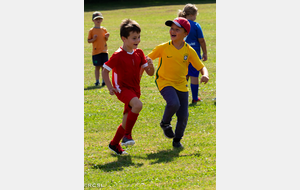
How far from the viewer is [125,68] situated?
5.62 meters

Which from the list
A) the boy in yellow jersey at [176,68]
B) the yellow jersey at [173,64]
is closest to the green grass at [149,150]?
the boy in yellow jersey at [176,68]

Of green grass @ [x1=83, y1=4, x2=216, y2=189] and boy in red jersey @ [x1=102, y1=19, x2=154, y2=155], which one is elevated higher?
boy in red jersey @ [x1=102, y1=19, x2=154, y2=155]

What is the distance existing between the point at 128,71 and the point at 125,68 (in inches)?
2.6

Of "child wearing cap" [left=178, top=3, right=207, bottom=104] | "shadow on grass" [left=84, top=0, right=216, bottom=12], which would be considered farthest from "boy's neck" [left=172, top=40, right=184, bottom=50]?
"shadow on grass" [left=84, top=0, right=216, bottom=12]

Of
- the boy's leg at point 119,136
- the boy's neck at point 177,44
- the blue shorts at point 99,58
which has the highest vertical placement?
the boy's neck at point 177,44

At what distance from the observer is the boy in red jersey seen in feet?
18.2

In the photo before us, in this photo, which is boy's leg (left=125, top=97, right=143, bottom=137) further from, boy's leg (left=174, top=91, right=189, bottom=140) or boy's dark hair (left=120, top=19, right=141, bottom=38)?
boy's dark hair (left=120, top=19, right=141, bottom=38)

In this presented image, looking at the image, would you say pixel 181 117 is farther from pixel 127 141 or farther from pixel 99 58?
pixel 99 58

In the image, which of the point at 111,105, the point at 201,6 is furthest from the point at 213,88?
the point at 201,6

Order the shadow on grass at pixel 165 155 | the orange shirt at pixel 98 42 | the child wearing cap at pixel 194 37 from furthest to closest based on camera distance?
1. the orange shirt at pixel 98 42
2. the child wearing cap at pixel 194 37
3. the shadow on grass at pixel 165 155

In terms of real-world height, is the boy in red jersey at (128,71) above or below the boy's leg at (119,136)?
above

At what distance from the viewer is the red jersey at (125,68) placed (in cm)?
558

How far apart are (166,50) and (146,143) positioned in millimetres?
1533

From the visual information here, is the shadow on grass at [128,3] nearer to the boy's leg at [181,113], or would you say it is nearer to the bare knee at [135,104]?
the boy's leg at [181,113]
